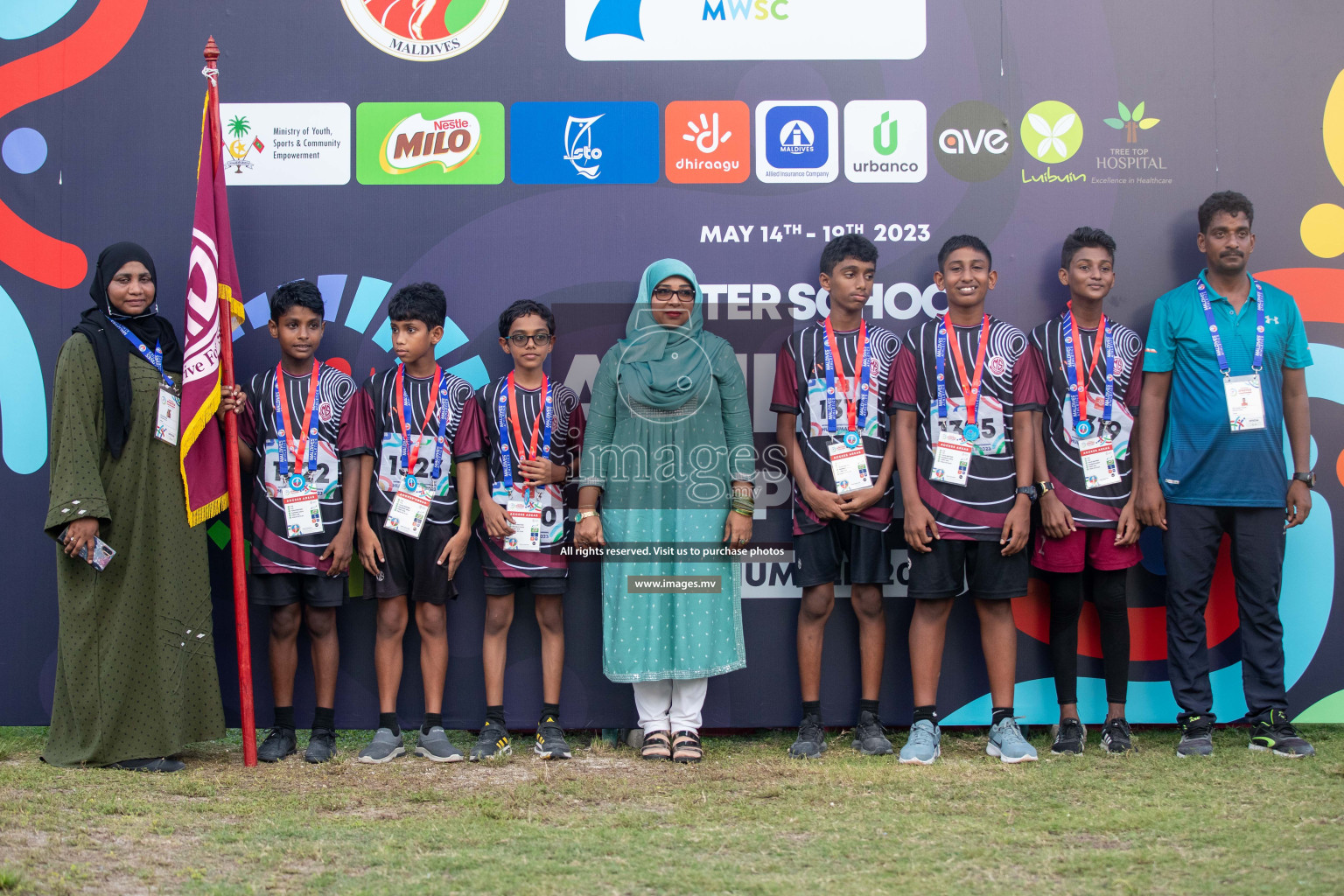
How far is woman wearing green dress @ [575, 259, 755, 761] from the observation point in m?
3.75

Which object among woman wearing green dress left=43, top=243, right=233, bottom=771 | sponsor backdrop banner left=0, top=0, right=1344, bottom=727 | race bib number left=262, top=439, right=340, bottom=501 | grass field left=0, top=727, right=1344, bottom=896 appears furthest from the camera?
sponsor backdrop banner left=0, top=0, right=1344, bottom=727

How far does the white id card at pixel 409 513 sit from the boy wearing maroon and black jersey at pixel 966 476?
73.9 inches

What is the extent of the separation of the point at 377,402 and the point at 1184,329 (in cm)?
323

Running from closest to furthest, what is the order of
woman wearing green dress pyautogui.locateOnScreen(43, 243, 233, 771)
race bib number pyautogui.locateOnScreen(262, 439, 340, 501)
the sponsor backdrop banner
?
woman wearing green dress pyautogui.locateOnScreen(43, 243, 233, 771) < race bib number pyautogui.locateOnScreen(262, 439, 340, 501) < the sponsor backdrop banner

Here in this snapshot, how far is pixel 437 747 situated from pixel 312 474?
1.18 m

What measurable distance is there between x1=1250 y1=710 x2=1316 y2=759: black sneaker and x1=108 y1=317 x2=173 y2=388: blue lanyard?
14.6 feet

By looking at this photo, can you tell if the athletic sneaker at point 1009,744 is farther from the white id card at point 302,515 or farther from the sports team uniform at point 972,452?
the white id card at point 302,515

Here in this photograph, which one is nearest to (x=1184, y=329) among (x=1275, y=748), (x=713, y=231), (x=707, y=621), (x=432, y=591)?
(x=1275, y=748)

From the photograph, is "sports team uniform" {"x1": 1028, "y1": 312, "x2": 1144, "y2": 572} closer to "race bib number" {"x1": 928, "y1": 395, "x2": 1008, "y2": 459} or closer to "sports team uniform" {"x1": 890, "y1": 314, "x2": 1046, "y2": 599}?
"sports team uniform" {"x1": 890, "y1": 314, "x2": 1046, "y2": 599}

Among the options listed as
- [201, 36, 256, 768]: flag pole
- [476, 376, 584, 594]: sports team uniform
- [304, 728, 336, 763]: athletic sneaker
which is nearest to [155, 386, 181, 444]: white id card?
[201, 36, 256, 768]: flag pole

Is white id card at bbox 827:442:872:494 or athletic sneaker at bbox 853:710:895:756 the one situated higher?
white id card at bbox 827:442:872:494

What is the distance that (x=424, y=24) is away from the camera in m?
4.15

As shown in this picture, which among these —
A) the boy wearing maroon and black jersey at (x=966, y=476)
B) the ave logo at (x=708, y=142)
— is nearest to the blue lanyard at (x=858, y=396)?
the boy wearing maroon and black jersey at (x=966, y=476)

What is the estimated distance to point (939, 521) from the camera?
3723 mm
